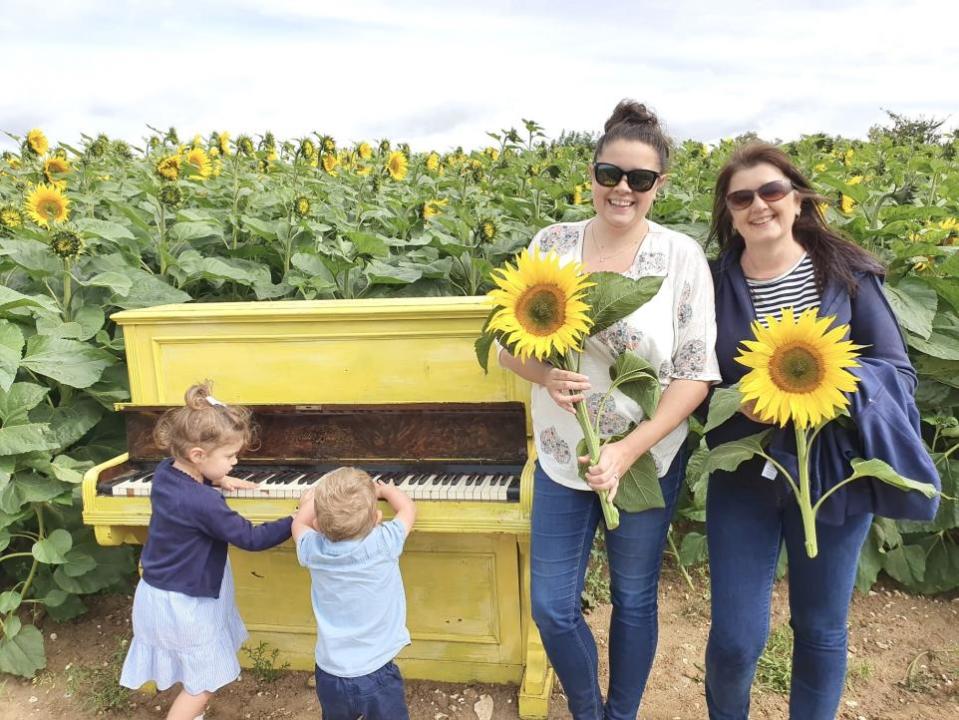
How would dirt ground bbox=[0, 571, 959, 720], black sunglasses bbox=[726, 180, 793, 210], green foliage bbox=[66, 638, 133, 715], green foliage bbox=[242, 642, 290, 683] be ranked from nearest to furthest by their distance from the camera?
black sunglasses bbox=[726, 180, 793, 210] < dirt ground bbox=[0, 571, 959, 720] < green foliage bbox=[66, 638, 133, 715] < green foliage bbox=[242, 642, 290, 683]

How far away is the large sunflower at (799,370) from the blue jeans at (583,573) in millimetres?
596

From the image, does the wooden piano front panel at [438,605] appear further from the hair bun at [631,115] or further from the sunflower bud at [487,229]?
the hair bun at [631,115]

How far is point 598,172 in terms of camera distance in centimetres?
235

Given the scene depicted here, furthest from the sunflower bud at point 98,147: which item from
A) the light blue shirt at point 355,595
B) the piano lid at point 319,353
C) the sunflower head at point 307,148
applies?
the light blue shirt at point 355,595

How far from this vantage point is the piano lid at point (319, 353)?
10.3 ft

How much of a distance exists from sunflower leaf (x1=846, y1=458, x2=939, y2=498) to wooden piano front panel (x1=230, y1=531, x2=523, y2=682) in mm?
1517

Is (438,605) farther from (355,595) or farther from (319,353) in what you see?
(319,353)

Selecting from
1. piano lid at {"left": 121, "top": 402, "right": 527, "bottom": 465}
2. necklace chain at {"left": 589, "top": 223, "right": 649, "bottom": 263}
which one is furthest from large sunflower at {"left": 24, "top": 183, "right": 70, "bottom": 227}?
necklace chain at {"left": 589, "top": 223, "right": 649, "bottom": 263}

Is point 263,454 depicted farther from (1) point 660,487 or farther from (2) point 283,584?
(1) point 660,487

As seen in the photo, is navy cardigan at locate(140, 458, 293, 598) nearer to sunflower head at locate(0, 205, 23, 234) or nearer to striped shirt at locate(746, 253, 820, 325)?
striped shirt at locate(746, 253, 820, 325)

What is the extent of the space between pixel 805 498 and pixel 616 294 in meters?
0.78

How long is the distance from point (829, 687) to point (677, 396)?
1077 mm

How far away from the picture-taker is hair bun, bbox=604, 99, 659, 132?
238 cm

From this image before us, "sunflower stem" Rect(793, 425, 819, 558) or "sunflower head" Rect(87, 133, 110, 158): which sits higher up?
"sunflower head" Rect(87, 133, 110, 158)
